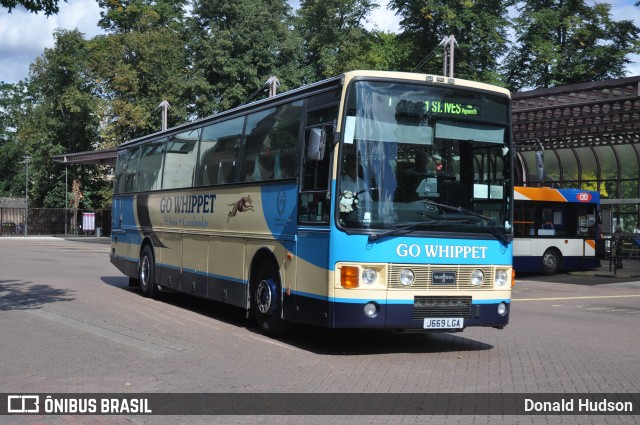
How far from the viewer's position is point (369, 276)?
9461mm

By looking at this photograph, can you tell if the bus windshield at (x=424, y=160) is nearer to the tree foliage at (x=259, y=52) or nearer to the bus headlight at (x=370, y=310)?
the bus headlight at (x=370, y=310)

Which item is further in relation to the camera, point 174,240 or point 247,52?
point 247,52

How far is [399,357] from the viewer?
9.77 metres

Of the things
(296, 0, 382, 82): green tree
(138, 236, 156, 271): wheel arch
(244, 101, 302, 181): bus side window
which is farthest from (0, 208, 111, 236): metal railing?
(244, 101, 302, 181): bus side window

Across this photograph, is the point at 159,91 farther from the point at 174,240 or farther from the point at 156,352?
the point at 156,352

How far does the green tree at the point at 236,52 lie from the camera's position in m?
→ 45.0

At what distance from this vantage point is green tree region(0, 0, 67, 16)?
42.2ft

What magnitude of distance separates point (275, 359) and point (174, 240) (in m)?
6.51

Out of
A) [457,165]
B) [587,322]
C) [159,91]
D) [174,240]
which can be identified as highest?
[159,91]

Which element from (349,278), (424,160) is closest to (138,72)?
(424,160)

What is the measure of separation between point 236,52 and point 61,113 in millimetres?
25913

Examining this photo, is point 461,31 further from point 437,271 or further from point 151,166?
point 437,271

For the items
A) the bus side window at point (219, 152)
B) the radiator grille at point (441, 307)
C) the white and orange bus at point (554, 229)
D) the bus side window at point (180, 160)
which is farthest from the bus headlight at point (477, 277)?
the white and orange bus at point (554, 229)

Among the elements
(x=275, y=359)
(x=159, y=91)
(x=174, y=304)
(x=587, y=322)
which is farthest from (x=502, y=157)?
(x=159, y=91)
